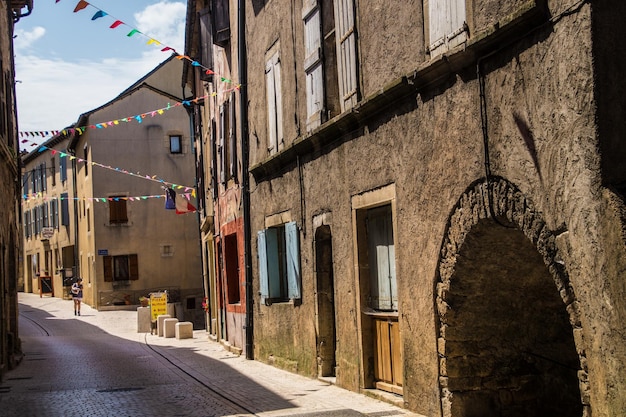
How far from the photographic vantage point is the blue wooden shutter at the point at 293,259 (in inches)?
536

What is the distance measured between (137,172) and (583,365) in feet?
106

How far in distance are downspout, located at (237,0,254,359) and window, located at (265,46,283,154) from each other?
64.2 inches

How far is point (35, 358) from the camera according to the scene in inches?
773

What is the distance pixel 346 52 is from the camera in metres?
11.2

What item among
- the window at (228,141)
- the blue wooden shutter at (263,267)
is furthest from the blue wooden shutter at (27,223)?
the blue wooden shutter at (263,267)

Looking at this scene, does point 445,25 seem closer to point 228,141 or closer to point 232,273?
point 228,141

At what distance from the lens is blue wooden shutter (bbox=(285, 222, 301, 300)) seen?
13617mm

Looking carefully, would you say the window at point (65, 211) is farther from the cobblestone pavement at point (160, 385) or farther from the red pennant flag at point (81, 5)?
the red pennant flag at point (81, 5)

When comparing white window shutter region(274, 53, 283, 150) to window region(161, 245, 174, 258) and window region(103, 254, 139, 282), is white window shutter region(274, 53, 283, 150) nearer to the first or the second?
window region(161, 245, 174, 258)

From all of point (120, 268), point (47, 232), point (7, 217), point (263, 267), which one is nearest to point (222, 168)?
point (7, 217)

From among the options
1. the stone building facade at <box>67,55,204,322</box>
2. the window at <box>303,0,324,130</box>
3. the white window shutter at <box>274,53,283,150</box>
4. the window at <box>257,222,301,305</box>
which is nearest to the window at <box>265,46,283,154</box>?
the white window shutter at <box>274,53,283,150</box>

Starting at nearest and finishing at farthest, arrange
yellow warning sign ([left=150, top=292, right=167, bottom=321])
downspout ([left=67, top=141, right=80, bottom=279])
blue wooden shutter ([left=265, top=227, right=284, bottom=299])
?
blue wooden shutter ([left=265, top=227, right=284, bottom=299])
yellow warning sign ([left=150, top=292, right=167, bottom=321])
downspout ([left=67, top=141, right=80, bottom=279])

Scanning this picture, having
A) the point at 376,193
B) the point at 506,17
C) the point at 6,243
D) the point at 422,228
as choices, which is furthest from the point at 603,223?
the point at 6,243

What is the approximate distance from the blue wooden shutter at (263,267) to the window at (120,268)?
2238 cm
